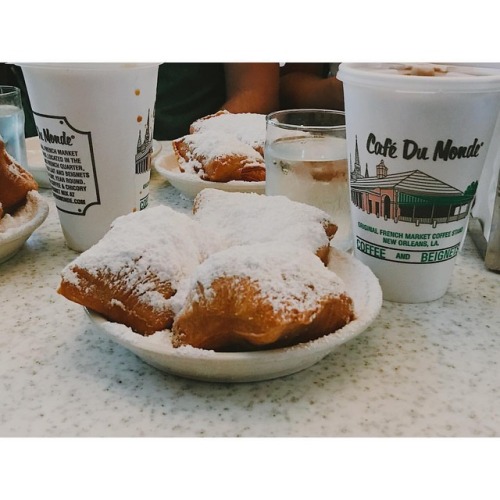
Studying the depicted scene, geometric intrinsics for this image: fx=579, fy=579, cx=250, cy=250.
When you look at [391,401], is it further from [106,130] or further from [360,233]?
[106,130]

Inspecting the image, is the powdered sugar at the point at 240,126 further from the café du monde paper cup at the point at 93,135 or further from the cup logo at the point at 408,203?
the cup logo at the point at 408,203

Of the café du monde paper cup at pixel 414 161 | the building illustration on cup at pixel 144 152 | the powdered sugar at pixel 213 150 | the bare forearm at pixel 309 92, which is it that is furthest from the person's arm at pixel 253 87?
the café du monde paper cup at pixel 414 161

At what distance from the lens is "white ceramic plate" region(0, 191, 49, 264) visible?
0.72 meters

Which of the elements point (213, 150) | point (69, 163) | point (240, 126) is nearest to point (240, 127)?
point (240, 126)

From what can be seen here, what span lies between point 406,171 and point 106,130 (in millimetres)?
363

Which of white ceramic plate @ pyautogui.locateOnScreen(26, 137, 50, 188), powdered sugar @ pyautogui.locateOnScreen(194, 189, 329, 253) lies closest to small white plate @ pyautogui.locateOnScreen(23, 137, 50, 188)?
white ceramic plate @ pyautogui.locateOnScreen(26, 137, 50, 188)

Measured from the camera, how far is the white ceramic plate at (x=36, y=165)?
1005mm

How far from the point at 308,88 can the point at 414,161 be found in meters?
1.17

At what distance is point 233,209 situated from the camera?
0.69 meters

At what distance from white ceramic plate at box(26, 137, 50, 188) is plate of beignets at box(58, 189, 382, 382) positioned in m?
0.42

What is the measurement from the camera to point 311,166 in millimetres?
799

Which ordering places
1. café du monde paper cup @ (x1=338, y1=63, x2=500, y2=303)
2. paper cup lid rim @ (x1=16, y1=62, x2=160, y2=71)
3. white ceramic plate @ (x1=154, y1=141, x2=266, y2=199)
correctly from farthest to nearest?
white ceramic plate @ (x1=154, y1=141, x2=266, y2=199), paper cup lid rim @ (x1=16, y1=62, x2=160, y2=71), café du monde paper cup @ (x1=338, y1=63, x2=500, y2=303)

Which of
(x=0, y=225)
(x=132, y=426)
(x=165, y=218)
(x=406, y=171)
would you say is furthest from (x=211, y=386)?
(x=0, y=225)

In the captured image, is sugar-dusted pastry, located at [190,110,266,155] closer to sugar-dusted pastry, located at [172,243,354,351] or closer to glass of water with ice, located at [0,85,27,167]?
glass of water with ice, located at [0,85,27,167]
